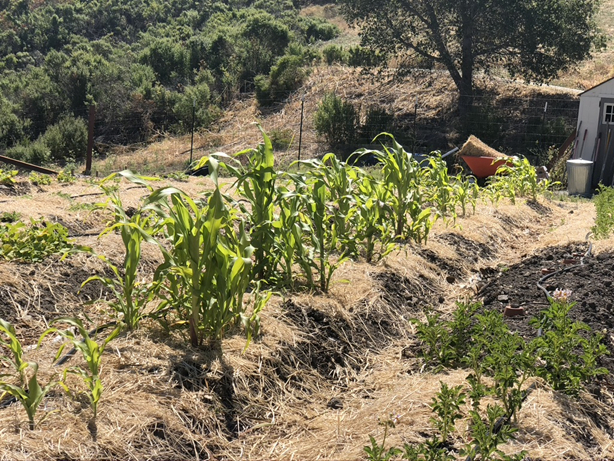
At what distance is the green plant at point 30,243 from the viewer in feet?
15.9

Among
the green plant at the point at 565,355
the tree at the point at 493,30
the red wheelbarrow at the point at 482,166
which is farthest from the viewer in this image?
the tree at the point at 493,30

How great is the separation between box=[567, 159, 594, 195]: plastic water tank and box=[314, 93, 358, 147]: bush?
6524 millimetres

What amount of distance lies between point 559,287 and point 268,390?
2533mm

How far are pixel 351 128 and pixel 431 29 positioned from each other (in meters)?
4.07

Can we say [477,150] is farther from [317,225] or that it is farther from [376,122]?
[317,225]

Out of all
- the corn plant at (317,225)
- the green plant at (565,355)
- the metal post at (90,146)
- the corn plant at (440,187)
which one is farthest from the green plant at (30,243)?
the metal post at (90,146)

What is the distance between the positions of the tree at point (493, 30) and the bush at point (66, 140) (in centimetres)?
775

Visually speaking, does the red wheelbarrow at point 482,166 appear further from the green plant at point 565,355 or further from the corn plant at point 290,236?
the green plant at point 565,355

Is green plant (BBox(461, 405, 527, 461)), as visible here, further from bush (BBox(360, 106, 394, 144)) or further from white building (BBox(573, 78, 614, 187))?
bush (BBox(360, 106, 394, 144))

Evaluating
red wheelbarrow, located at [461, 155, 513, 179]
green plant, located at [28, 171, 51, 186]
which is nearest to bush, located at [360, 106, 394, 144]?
red wheelbarrow, located at [461, 155, 513, 179]

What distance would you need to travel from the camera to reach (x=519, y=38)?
18.8 meters

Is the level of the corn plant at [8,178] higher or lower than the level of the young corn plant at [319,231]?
lower

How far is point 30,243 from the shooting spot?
195 inches

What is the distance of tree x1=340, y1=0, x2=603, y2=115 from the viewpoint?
1844 cm
